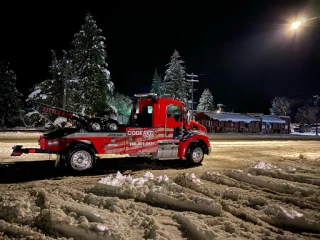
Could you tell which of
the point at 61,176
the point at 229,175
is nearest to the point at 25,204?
the point at 61,176

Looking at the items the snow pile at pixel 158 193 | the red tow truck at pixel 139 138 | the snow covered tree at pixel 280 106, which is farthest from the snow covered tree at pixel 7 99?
the snow covered tree at pixel 280 106

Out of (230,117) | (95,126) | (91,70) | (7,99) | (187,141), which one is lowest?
(187,141)

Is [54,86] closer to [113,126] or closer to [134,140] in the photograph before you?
[113,126]

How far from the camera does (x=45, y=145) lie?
9023 millimetres

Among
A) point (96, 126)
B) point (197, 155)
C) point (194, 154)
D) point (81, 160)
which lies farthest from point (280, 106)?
point (81, 160)

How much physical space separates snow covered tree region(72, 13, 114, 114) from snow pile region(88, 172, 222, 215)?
24.8 metres

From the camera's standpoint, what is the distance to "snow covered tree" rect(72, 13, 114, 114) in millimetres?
30734

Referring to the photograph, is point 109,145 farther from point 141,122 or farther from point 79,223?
A: point 79,223

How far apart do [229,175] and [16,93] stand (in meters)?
42.3

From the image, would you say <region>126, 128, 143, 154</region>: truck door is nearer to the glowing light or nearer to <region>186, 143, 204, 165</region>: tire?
<region>186, 143, 204, 165</region>: tire

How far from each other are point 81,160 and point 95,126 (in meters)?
1.32

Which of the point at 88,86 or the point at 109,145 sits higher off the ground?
the point at 88,86

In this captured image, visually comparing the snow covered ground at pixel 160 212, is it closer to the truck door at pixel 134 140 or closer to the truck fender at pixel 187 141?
the truck door at pixel 134 140

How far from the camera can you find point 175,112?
1127cm
